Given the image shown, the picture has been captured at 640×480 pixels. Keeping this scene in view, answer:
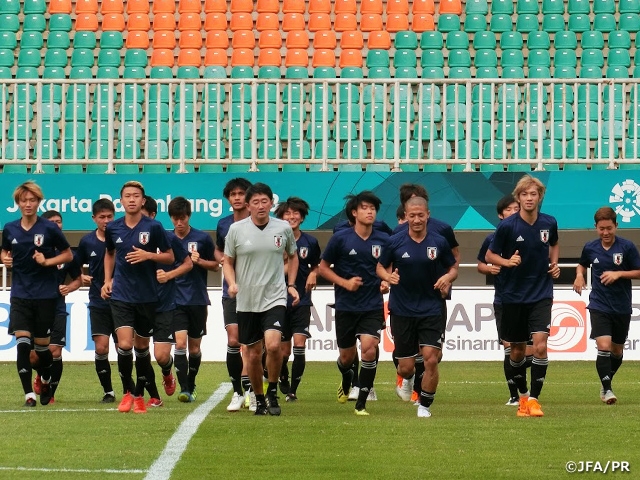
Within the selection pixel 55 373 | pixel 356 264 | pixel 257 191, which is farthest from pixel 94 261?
pixel 356 264

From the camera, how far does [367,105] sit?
80.1 ft

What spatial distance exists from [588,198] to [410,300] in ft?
34.6

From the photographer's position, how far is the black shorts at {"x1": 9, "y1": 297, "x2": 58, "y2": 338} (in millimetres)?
13262

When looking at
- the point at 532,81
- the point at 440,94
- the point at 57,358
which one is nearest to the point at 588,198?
the point at 532,81

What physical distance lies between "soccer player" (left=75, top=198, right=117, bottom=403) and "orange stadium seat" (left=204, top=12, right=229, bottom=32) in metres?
14.4

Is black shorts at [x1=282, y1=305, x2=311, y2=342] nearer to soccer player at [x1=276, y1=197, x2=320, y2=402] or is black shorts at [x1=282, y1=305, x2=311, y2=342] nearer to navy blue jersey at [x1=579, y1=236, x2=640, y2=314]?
soccer player at [x1=276, y1=197, x2=320, y2=402]

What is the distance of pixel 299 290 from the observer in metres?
14.1

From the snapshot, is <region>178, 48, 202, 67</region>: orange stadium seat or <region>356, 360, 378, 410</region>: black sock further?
<region>178, 48, 202, 67</region>: orange stadium seat

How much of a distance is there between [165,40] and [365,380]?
16147mm

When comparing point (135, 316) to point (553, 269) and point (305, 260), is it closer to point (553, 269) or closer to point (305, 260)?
point (305, 260)

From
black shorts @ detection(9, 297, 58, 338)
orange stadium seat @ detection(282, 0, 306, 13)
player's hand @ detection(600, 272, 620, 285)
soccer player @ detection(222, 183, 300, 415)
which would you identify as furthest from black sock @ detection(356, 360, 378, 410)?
orange stadium seat @ detection(282, 0, 306, 13)

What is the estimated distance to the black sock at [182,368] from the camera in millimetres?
14109

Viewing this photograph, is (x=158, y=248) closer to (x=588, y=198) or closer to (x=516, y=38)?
(x=588, y=198)

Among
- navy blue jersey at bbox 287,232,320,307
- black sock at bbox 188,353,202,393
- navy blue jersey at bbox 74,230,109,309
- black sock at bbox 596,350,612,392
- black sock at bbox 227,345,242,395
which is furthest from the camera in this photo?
black sock at bbox 188,353,202,393
